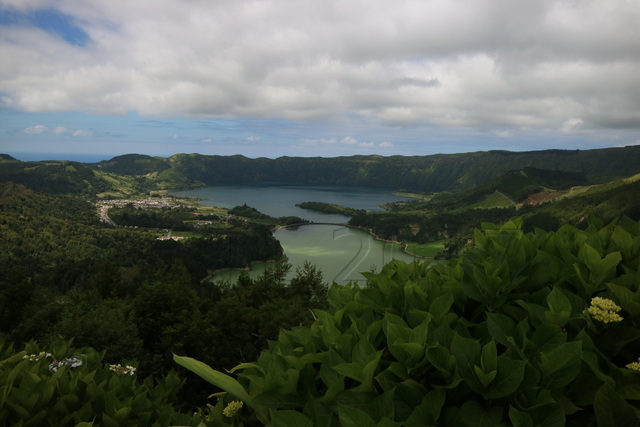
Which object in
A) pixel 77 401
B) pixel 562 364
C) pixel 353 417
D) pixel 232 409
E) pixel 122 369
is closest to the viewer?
pixel 353 417

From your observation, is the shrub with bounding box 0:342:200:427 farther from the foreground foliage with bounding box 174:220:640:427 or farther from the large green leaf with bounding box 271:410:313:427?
the large green leaf with bounding box 271:410:313:427

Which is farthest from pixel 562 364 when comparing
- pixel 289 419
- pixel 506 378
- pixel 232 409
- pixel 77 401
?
pixel 77 401

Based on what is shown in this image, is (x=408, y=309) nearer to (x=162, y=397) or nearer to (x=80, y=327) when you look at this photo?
(x=162, y=397)

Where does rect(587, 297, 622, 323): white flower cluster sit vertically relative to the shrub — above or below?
above

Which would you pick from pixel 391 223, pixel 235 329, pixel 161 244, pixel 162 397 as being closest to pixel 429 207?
pixel 391 223

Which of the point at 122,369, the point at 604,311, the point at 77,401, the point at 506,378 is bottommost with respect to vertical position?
the point at 122,369

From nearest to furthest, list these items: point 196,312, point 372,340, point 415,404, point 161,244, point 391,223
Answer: point 415,404
point 372,340
point 196,312
point 161,244
point 391,223

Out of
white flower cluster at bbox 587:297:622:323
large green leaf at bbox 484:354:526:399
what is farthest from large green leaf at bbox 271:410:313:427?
white flower cluster at bbox 587:297:622:323

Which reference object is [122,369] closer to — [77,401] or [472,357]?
[77,401]

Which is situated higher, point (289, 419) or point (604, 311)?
point (604, 311)
